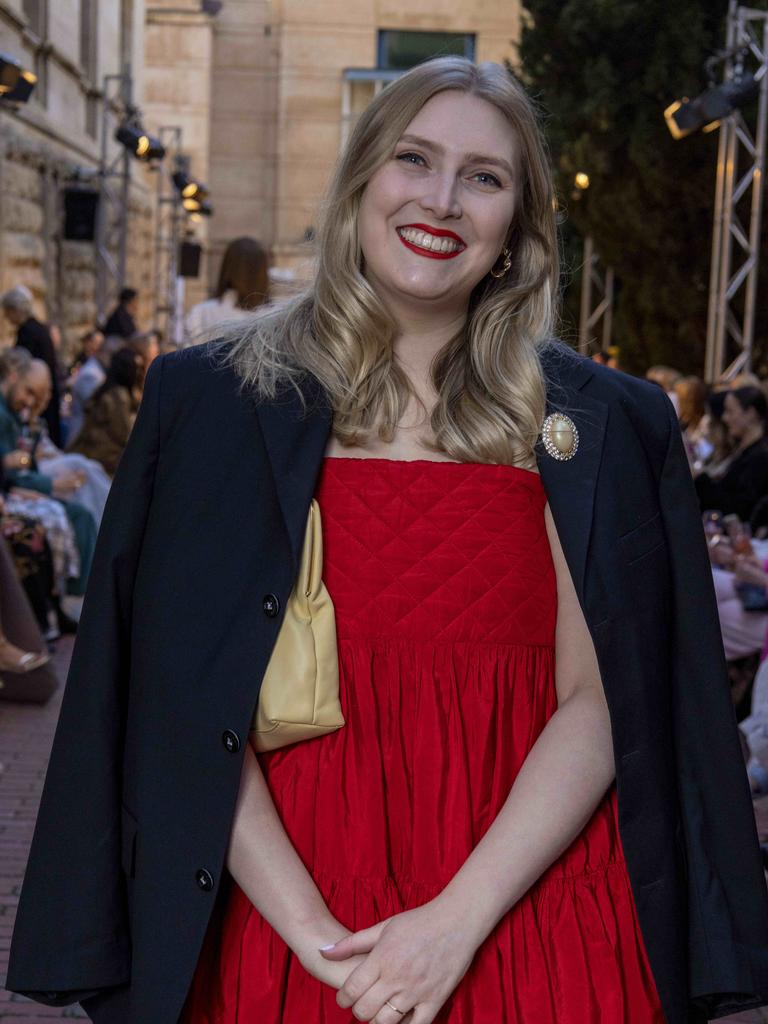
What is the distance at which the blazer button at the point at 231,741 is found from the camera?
2.02 meters

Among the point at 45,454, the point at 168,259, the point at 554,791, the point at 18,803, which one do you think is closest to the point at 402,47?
the point at 168,259

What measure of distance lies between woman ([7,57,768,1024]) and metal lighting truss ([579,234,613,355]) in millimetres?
22869

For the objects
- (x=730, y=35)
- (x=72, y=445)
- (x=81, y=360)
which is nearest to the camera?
(x=72, y=445)

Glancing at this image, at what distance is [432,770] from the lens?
2.14 metres

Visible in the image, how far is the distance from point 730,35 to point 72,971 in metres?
15.0

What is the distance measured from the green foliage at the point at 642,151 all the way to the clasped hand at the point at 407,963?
64.8 feet

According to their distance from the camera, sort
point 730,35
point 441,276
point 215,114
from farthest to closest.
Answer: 1. point 215,114
2. point 730,35
3. point 441,276

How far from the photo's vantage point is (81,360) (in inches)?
696

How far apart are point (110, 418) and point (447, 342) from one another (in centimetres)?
936

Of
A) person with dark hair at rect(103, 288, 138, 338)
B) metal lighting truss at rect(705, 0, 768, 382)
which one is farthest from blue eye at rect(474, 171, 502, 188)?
person with dark hair at rect(103, 288, 138, 338)

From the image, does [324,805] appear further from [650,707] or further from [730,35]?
[730,35]

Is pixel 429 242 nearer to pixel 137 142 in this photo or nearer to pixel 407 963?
pixel 407 963

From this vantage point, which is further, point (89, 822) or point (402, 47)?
point (402, 47)

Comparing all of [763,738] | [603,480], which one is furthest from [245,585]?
[763,738]
